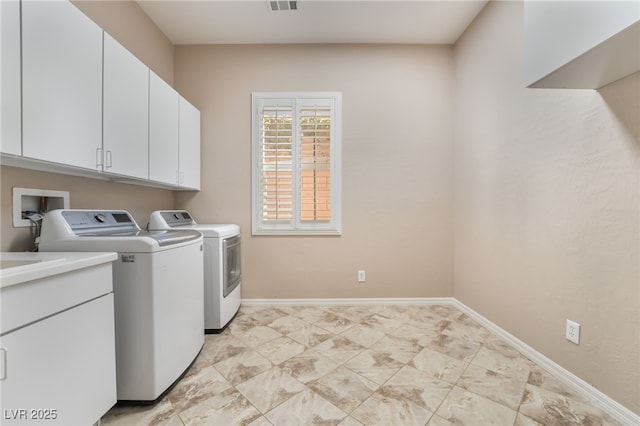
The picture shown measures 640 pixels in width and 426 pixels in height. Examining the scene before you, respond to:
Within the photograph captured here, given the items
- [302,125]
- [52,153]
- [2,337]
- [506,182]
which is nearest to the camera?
[2,337]

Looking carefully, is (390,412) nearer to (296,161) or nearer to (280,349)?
(280,349)

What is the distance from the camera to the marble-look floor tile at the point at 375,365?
5.26ft

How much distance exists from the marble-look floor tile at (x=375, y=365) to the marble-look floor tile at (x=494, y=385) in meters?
0.40

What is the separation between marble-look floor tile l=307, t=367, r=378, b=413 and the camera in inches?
54.4

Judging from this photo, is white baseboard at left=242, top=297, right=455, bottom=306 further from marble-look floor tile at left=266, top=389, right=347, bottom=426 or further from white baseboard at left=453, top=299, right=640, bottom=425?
marble-look floor tile at left=266, top=389, right=347, bottom=426

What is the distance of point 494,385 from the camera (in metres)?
1.51

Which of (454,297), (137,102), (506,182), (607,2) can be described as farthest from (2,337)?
(454,297)

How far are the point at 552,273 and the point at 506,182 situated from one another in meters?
0.75

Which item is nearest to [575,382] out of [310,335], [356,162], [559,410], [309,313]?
[559,410]

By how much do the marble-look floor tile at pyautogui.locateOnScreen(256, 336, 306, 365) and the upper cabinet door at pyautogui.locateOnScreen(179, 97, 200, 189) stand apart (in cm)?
160

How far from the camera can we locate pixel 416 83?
2773 mm

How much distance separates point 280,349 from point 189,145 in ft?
6.68

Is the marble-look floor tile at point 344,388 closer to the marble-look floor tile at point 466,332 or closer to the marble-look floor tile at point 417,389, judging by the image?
the marble-look floor tile at point 417,389

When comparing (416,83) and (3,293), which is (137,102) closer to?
(3,293)
